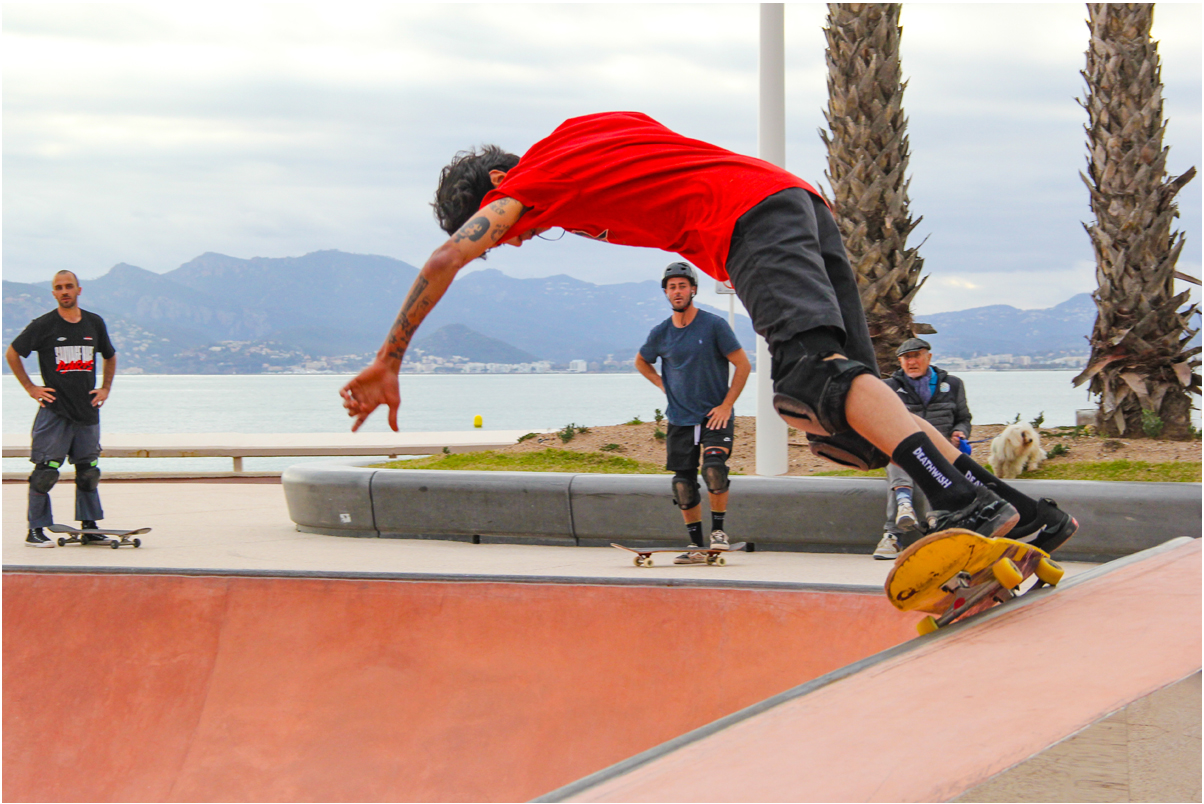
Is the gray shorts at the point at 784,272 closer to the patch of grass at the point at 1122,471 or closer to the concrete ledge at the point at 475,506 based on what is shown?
the patch of grass at the point at 1122,471

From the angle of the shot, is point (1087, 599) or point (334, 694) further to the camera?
point (334, 694)

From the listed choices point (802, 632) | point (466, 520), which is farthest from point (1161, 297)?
point (466, 520)

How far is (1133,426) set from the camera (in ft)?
26.0

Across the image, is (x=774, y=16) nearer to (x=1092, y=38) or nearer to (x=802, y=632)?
(x=1092, y=38)

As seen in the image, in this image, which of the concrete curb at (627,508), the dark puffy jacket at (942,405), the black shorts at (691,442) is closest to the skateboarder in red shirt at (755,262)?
the black shorts at (691,442)

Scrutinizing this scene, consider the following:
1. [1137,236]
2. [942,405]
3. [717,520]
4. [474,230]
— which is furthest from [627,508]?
[1137,236]

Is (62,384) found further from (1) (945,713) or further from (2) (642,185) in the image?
(1) (945,713)

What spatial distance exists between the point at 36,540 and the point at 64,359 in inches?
56.6

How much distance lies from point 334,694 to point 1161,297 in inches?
295

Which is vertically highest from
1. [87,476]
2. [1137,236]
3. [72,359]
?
[1137,236]

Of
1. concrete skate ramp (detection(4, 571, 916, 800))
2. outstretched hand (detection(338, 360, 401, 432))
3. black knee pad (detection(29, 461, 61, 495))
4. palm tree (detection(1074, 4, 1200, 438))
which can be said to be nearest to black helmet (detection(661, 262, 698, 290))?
concrete skate ramp (detection(4, 571, 916, 800))

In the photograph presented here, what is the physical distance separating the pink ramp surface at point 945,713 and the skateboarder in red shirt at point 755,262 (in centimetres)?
33

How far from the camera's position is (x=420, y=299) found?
2545 mm

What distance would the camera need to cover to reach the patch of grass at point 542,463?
7.72m
